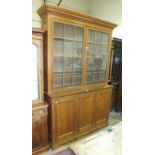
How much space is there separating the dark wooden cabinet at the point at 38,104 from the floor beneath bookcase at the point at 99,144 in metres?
0.23

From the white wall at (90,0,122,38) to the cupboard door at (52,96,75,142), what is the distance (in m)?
→ 2.26

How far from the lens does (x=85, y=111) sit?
8.30ft

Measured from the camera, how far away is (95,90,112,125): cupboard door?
2.73 m

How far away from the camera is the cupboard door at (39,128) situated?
78.3 inches

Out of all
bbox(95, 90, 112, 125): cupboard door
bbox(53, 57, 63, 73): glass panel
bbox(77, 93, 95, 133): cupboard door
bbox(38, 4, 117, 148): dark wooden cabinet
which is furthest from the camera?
bbox(95, 90, 112, 125): cupboard door

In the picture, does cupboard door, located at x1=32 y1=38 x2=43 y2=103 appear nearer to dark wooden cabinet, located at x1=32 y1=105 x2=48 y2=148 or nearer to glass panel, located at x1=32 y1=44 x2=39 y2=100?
glass panel, located at x1=32 y1=44 x2=39 y2=100

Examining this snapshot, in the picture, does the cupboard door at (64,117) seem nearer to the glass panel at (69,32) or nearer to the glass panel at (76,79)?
the glass panel at (76,79)

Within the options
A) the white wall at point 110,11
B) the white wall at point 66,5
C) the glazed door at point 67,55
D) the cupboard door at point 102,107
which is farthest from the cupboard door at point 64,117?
the white wall at point 110,11

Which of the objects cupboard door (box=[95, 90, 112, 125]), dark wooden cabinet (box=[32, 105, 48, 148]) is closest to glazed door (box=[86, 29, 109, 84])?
cupboard door (box=[95, 90, 112, 125])

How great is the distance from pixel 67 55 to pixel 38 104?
0.93 meters
